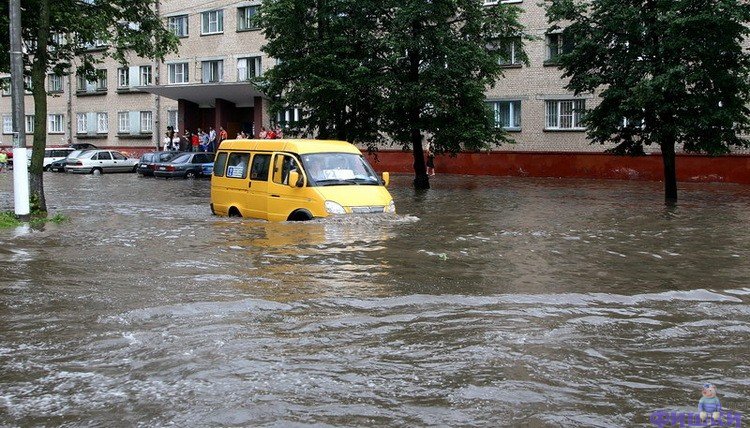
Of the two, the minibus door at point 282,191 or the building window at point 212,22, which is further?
the building window at point 212,22

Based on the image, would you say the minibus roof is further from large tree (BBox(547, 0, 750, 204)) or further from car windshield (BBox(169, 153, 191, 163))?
car windshield (BBox(169, 153, 191, 163))

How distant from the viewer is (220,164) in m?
19.5

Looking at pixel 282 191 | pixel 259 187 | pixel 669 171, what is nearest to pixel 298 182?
pixel 282 191

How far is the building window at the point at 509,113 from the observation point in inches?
1690

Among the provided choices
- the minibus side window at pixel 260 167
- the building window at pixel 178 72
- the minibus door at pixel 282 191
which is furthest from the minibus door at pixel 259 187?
the building window at pixel 178 72

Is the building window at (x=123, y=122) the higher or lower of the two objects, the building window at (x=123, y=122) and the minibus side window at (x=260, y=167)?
the higher

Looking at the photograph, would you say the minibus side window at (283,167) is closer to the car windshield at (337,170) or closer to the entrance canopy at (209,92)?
the car windshield at (337,170)

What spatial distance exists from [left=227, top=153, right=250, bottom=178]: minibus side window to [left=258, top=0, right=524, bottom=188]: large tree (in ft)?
41.6

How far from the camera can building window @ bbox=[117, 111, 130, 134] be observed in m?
60.9

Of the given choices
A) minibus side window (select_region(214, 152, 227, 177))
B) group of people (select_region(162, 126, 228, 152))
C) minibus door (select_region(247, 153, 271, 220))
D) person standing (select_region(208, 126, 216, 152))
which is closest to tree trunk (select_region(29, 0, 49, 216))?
minibus side window (select_region(214, 152, 227, 177))

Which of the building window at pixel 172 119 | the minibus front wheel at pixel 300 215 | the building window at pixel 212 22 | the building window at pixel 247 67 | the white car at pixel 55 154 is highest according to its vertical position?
the building window at pixel 212 22

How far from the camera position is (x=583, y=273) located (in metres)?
12.4

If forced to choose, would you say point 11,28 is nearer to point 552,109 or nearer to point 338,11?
point 338,11

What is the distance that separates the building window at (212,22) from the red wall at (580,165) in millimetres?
14002
